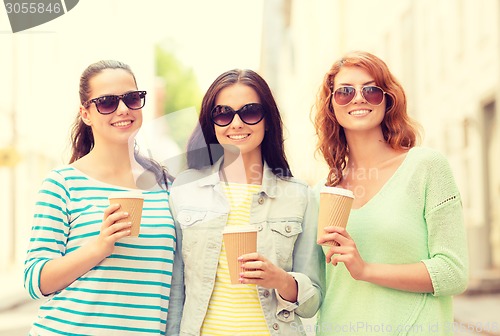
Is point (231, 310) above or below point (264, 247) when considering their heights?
below

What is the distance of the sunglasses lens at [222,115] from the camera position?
319cm

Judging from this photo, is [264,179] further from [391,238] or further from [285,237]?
[391,238]

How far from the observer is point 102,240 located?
2738 mm

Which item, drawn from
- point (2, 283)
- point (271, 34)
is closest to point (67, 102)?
point (2, 283)

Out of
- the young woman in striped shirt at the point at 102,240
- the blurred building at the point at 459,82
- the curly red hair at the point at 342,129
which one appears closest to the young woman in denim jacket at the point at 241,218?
the young woman in striped shirt at the point at 102,240

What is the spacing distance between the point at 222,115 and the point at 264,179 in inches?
14.2

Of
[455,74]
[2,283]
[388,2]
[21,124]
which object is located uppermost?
[388,2]

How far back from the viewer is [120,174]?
3.19m

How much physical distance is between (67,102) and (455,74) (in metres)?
12.7

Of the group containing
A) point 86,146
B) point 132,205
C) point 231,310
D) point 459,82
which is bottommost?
point 231,310

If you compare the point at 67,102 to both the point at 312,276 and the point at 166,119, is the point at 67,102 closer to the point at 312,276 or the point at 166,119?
the point at 166,119

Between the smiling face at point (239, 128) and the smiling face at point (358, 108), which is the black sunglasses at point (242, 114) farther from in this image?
the smiling face at point (358, 108)

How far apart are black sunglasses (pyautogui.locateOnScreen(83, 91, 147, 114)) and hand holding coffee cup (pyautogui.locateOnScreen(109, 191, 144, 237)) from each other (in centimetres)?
53

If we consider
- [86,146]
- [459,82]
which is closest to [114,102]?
[86,146]
